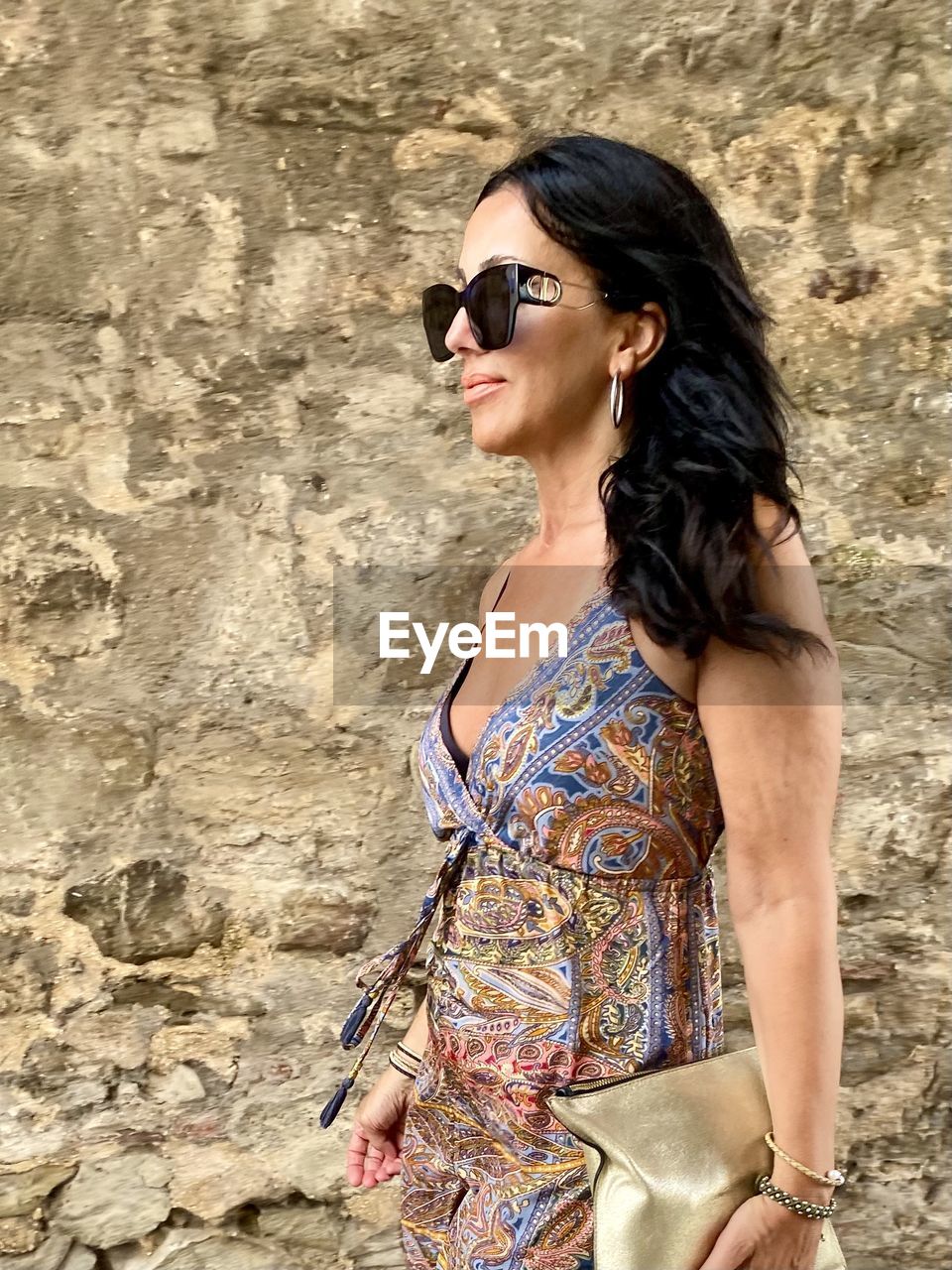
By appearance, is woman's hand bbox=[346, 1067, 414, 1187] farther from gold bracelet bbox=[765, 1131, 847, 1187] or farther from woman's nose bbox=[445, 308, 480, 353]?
woman's nose bbox=[445, 308, 480, 353]

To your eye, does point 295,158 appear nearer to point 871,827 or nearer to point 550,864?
point 550,864

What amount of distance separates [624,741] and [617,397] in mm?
380

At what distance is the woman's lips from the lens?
126 centimetres

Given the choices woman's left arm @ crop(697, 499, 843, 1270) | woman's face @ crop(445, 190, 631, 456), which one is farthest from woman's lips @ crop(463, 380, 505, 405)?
woman's left arm @ crop(697, 499, 843, 1270)

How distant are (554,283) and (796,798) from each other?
1.97 ft

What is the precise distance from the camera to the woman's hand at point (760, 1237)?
41.5 inches

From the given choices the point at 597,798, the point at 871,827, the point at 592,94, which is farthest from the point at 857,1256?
the point at 592,94

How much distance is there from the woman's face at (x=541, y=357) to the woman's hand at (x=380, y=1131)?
89 cm

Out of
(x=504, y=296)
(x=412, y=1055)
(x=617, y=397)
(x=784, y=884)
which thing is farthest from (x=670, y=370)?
(x=412, y=1055)

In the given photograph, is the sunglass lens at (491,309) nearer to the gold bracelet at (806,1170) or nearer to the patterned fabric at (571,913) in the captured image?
the patterned fabric at (571,913)

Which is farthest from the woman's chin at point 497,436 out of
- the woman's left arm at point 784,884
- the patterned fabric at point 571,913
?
the woman's left arm at point 784,884

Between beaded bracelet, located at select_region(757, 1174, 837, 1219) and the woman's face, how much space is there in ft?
2.57

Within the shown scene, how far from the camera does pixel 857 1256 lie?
7.24 feet

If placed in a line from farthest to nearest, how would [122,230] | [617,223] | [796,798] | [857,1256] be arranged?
[857,1256], [122,230], [617,223], [796,798]
